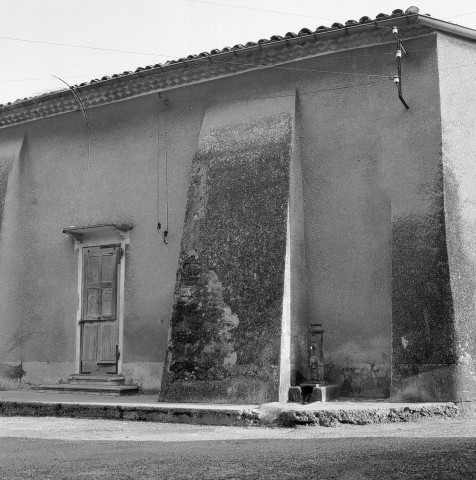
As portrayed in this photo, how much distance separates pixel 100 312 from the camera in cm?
1264

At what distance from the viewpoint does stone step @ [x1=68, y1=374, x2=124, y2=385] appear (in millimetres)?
12086

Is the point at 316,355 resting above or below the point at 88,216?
below

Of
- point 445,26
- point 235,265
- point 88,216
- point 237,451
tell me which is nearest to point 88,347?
point 88,216

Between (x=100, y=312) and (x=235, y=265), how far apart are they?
3.18 m

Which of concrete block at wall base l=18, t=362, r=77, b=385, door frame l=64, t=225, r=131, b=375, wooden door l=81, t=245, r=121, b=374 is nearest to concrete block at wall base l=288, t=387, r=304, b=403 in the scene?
door frame l=64, t=225, r=131, b=375

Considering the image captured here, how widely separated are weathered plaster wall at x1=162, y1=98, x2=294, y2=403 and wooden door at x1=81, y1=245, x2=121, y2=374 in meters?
2.07

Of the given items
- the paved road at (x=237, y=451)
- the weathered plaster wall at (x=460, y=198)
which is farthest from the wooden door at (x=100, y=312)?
the weathered plaster wall at (x=460, y=198)

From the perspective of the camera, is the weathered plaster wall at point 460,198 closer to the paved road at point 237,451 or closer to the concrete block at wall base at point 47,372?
the paved road at point 237,451

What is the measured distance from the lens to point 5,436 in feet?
27.1

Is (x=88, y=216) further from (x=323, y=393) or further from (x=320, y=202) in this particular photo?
(x=323, y=393)

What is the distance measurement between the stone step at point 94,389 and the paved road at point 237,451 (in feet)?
8.17

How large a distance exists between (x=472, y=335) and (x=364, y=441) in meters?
2.98

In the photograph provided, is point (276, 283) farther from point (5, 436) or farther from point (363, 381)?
point (5, 436)

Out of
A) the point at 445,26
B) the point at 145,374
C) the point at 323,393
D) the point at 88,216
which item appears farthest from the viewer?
the point at 88,216
